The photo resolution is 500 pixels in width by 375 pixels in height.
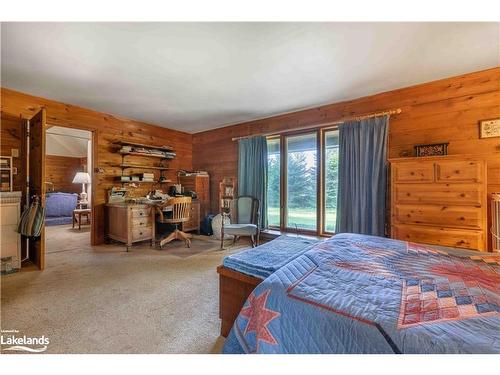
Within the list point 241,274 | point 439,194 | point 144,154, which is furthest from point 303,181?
point 144,154

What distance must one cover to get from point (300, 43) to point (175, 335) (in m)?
2.51

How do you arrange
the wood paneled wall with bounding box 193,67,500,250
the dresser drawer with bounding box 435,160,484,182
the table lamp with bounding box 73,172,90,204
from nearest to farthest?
the dresser drawer with bounding box 435,160,484,182
the wood paneled wall with bounding box 193,67,500,250
the table lamp with bounding box 73,172,90,204

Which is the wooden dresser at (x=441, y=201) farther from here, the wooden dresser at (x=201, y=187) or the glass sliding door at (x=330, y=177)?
the wooden dresser at (x=201, y=187)

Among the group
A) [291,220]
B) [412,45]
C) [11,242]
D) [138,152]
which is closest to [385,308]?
[412,45]

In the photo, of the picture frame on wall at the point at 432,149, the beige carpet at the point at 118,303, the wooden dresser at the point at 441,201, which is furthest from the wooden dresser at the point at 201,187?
the picture frame on wall at the point at 432,149

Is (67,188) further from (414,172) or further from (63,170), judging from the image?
(414,172)

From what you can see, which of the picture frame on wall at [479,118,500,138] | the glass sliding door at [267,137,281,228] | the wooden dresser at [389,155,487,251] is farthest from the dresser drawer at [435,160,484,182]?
the glass sliding door at [267,137,281,228]

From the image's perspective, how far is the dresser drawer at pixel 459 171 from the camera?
2.03 meters

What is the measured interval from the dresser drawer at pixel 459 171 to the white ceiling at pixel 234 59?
3.38ft

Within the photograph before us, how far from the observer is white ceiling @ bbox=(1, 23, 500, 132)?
1.79 m

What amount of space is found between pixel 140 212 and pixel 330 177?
3113mm

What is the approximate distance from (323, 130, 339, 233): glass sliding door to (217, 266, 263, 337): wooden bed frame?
2.39 m

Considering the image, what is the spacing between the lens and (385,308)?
34.0 inches

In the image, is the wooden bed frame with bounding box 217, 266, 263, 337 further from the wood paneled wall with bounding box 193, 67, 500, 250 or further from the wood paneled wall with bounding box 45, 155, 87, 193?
the wood paneled wall with bounding box 45, 155, 87, 193
